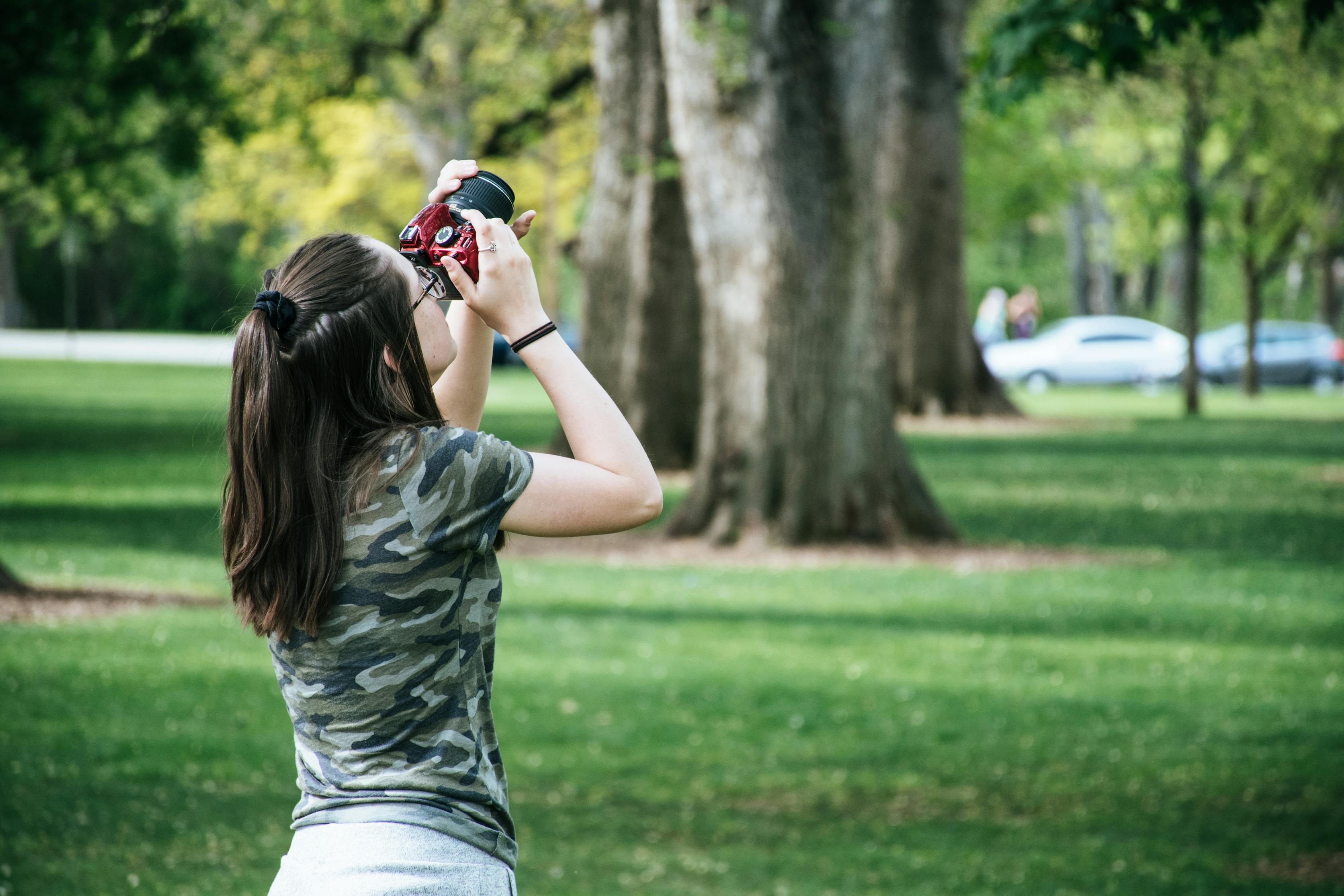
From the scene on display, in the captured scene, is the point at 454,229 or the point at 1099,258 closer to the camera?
the point at 454,229

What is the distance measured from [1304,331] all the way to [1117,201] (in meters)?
8.77

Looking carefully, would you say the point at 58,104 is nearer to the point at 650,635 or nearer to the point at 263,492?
the point at 650,635

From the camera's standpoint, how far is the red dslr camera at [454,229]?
224 cm

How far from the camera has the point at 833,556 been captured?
12188 millimetres

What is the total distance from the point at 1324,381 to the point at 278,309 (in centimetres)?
4050

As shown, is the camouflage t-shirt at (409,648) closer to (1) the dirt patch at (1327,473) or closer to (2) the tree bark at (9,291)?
(1) the dirt patch at (1327,473)

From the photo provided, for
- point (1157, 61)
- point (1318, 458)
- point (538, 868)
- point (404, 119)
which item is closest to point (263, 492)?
point (538, 868)

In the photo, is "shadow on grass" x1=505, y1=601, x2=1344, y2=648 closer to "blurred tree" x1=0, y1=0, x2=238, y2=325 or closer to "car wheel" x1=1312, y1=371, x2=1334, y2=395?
"blurred tree" x1=0, y1=0, x2=238, y2=325

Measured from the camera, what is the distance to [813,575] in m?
11.5

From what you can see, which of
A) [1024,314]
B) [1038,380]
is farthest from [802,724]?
[1024,314]

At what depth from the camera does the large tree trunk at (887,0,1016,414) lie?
23.8m

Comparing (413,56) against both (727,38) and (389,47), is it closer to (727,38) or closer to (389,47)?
(389,47)

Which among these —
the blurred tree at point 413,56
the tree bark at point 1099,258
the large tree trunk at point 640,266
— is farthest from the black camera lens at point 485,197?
the tree bark at point 1099,258

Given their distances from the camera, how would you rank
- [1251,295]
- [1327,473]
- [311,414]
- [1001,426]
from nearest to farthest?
[311,414] → [1327,473] → [1001,426] → [1251,295]
